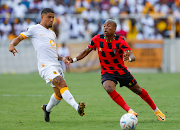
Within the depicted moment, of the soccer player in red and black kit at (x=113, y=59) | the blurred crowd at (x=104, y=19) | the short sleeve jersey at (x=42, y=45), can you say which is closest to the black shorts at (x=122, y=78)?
the soccer player in red and black kit at (x=113, y=59)

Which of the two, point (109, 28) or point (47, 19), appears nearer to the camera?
point (109, 28)

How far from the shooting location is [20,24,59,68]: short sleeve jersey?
220 inches

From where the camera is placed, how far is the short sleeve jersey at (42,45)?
18.4ft

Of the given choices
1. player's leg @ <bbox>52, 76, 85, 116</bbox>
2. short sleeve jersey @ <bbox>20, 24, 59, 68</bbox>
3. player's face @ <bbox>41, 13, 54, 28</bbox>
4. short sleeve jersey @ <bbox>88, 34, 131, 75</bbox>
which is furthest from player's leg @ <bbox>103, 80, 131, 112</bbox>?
player's face @ <bbox>41, 13, 54, 28</bbox>

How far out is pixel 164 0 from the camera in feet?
65.6

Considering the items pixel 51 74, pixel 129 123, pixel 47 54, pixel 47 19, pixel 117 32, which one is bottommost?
pixel 117 32

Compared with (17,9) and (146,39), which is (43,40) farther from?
(17,9)

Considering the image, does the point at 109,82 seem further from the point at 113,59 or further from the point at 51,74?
the point at 51,74

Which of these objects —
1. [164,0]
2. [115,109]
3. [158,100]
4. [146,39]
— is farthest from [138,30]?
[115,109]

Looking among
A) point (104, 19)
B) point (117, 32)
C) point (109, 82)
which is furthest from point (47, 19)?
point (104, 19)

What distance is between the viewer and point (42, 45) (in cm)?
562

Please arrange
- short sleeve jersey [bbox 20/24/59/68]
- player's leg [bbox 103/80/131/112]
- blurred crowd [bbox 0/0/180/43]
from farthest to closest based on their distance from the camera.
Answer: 1. blurred crowd [bbox 0/0/180/43]
2. short sleeve jersey [bbox 20/24/59/68]
3. player's leg [bbox 103/80/131/112]

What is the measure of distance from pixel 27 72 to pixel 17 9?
5.11 meters

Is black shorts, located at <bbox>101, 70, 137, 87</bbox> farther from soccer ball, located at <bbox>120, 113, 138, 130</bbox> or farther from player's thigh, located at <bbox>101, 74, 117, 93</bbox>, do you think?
soccer ball, located at <bbox>120, 113, 138, 130</bbox>
